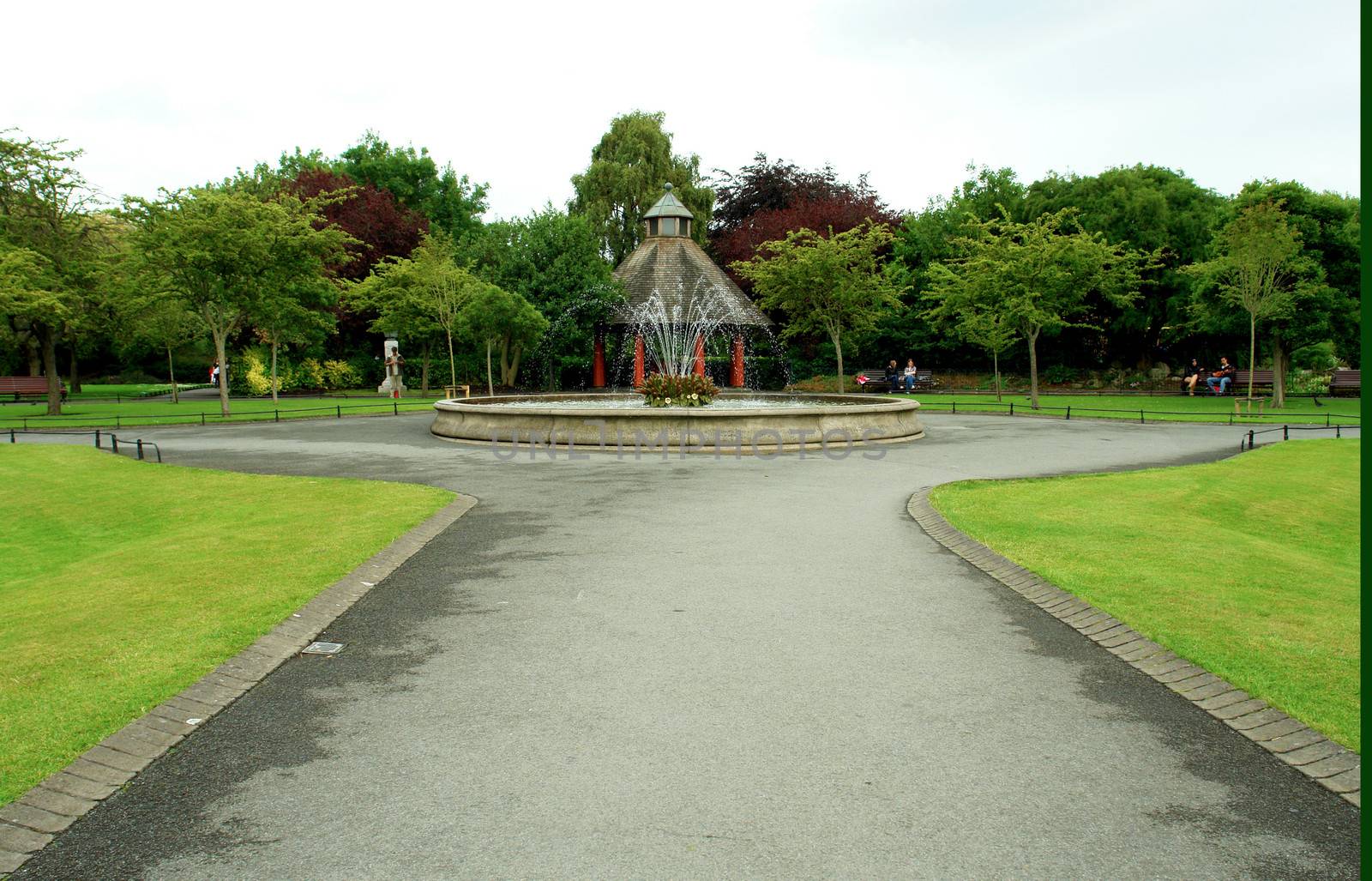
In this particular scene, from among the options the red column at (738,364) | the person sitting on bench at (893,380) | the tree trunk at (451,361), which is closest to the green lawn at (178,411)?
the tree trunk at (451,361)

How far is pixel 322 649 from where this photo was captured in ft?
20.5

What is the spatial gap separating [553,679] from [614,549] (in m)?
3.77

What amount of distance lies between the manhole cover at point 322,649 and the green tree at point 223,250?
29.6m

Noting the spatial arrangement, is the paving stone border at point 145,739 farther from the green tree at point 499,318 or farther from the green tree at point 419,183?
the green tree at point 419,183

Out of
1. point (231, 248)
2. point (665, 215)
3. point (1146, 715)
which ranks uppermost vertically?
point (665, 215)

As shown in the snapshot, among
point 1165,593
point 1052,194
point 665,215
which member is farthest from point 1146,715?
point 1052,194

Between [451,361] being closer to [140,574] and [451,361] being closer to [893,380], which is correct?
[893,380]

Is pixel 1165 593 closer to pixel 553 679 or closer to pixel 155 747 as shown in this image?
pixel 553 679

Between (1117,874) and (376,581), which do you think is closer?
(1117,874)

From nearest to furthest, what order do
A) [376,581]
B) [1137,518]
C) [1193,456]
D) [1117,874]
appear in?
[1117,874]
[376,581]
[1137,518]
[1193,456]

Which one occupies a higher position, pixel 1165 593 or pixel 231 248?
pixel 231 248

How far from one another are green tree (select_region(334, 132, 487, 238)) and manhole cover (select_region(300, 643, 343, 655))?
5968cm

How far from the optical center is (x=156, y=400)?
4662 centimetres

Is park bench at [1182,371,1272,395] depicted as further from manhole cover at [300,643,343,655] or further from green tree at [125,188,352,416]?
manhole cover at [300,643,343,655]
